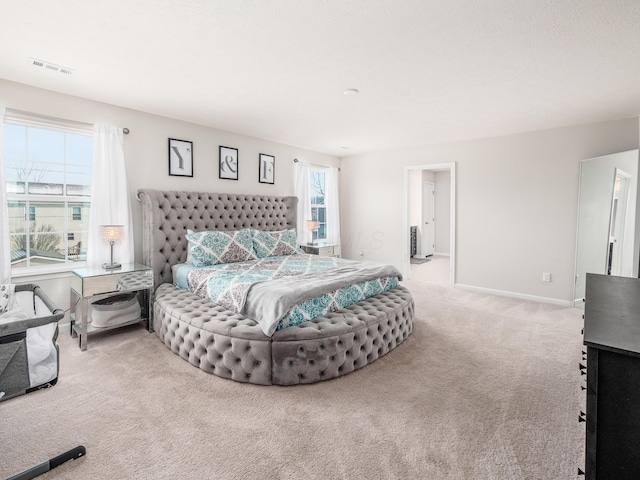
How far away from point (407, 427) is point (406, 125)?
3651mm

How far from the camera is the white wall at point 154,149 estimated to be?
128 inches

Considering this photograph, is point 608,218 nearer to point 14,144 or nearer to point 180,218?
point 180,218

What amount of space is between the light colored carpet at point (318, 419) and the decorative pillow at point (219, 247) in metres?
1.11

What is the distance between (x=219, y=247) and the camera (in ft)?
13.0

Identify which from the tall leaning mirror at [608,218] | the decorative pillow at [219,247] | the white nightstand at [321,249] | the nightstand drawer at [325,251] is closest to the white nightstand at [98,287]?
the decorative pillow at [219,247]

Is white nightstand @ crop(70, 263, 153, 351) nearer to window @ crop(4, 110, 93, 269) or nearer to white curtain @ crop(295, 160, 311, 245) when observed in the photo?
window @ crop(4, 110, 93, 269)

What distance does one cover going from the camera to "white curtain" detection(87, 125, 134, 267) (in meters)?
3.52

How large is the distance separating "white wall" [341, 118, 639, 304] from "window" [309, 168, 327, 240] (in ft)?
4.31

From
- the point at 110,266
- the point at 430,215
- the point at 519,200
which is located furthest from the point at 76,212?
the point at 430,215

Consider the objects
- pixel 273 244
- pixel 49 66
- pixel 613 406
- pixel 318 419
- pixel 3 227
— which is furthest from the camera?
pixel 273 244

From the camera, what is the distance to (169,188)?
13.8ft

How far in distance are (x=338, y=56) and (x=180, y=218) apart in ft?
8.94

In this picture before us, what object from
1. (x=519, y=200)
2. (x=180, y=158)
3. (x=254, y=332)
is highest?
(x=180, y=158)

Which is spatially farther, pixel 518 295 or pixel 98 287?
pixel 518 295
